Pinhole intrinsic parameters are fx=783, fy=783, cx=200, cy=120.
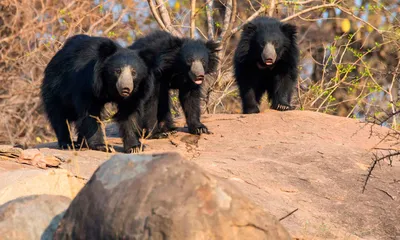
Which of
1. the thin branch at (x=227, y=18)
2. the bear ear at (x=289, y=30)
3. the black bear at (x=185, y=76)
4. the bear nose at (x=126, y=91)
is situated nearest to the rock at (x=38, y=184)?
the bear nose at (x=126, y=91)

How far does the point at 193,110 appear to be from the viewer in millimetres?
8094

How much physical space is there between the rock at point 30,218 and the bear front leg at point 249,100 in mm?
4971

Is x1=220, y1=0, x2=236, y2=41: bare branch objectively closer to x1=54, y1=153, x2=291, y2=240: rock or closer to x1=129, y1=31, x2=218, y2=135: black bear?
x1=129, y1=31, x2=218, y2=135: black bear

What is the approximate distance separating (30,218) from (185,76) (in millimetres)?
4160

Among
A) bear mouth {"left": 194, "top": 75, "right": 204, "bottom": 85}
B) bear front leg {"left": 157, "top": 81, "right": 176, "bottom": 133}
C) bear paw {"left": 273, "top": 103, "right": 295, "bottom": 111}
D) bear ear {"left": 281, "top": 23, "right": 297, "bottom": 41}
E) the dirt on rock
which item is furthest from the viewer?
bear ear {"left": 281, "top": 23, "right": 297, "bottom": 41}

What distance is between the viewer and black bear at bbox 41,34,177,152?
6898 mm

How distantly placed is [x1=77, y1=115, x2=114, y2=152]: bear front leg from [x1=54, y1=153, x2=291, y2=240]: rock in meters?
3.24

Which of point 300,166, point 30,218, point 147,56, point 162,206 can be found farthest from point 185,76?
point 162,206

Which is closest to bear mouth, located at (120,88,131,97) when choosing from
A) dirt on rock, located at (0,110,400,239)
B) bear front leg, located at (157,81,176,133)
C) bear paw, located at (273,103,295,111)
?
dirt on rock, located at (0,110,400,239)

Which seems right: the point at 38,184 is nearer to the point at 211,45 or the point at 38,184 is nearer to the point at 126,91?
the point at 126,91

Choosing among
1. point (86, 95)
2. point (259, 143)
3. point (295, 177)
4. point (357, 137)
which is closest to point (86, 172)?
point (86, 95)

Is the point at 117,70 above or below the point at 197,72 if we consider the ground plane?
above

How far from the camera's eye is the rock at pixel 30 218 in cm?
412

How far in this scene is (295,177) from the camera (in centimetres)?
648
